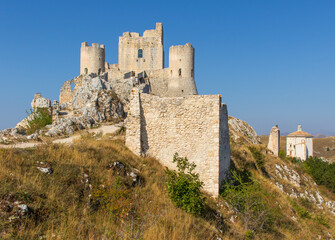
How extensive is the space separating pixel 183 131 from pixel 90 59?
24.8 m

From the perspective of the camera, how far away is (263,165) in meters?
19.1

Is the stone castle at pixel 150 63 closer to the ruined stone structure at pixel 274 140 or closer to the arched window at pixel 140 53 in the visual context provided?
the arched window at pixel 140 53

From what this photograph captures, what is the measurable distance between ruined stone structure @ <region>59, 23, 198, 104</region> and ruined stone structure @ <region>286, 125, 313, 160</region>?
20.2 m

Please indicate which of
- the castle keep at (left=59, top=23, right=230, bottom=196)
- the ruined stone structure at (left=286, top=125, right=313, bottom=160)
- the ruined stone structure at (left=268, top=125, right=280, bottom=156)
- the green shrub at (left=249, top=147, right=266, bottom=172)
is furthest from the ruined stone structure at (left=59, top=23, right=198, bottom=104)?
the ruined stone structure at (left=286, top=125, right=313, bottom=160)

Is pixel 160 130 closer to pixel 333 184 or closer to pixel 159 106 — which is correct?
pixel 159 106

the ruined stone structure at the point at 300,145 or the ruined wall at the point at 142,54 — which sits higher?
the ruined wall at the point at 142,54

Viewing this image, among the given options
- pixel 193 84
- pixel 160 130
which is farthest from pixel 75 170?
pixel 193 84

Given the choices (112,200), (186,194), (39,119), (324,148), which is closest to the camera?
(112,200)

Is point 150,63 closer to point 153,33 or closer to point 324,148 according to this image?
point 153,33

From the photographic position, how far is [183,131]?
11445mm

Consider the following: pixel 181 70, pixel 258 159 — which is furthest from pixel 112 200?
pixel 181 70

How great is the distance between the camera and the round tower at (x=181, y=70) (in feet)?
103

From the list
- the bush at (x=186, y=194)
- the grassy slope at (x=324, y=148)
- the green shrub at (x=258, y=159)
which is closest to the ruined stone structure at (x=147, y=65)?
the green shrub at (x=258, y=159)

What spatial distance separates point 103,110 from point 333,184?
948 inches
